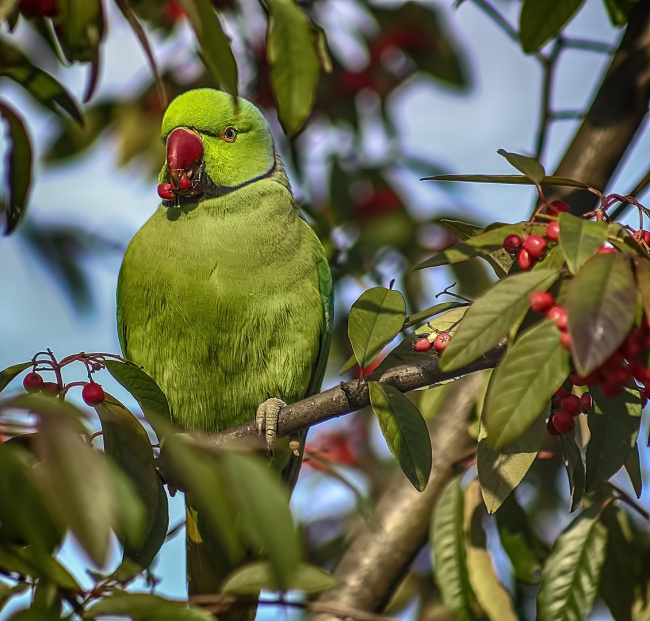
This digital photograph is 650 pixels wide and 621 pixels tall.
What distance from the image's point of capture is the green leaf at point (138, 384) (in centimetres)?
123

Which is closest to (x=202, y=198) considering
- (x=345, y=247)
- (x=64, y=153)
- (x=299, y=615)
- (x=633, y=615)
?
(x=345, y=247)

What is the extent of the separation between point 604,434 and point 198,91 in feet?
4.52

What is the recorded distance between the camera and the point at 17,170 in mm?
1409

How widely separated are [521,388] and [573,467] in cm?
46

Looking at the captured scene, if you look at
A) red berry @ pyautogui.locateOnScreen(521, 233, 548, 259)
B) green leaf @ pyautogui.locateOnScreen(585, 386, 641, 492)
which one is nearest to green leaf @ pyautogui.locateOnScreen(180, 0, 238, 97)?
red berry @ pyautogui.locateOnScreen(521, 233, 548, 259)

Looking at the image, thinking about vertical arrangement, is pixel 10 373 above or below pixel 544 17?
below

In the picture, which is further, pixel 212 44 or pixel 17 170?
pixel 17 170

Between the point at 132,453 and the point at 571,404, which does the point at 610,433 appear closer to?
the point at 571,404

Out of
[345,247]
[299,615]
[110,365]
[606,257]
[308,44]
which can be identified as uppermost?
[308,44]

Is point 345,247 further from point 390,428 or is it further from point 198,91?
point 390,428

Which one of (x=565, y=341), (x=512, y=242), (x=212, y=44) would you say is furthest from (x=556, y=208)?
(x=212, y=44)

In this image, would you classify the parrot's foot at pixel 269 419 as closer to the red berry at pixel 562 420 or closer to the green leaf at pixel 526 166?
the red berry at pixel 562 420

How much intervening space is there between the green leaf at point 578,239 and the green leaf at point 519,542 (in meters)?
0.92

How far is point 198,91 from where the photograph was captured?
2197 millimetres
